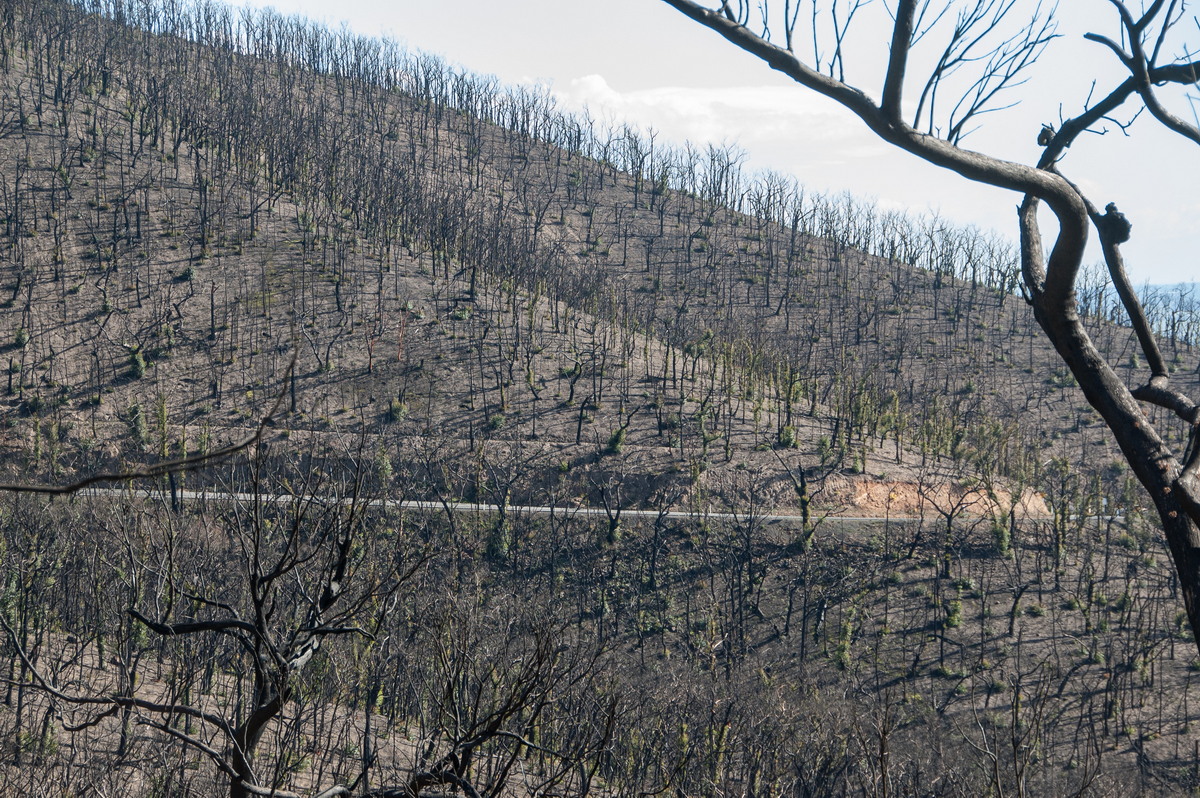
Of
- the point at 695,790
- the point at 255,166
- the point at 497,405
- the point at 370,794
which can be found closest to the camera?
the point at 370,794

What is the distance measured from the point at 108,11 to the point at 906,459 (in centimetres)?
9445

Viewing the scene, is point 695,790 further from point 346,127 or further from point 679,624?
point 346,127

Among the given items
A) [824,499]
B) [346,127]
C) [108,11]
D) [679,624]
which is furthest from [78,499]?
[108,11]

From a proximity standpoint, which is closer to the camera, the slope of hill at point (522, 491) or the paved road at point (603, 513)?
the slope of hill at point (522, 491)

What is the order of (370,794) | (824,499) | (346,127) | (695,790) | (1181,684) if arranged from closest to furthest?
(370,794)
(695,790)
(1181,684)
(824,499)
(346,127)

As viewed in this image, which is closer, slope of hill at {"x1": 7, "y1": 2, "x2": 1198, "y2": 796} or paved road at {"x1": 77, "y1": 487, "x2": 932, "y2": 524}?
slope of hill at {"x1": 7, "y1": 2, "x2": 1198, "y2": 796}

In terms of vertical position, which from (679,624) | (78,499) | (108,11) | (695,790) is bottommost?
(695,790)

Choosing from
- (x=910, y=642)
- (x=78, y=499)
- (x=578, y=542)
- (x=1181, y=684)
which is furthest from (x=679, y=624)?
(x=78, y=499)

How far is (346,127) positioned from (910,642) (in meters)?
78.1

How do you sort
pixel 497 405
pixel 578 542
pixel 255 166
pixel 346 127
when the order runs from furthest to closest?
pixel 346 127 → pixel 255 166 → pixel 497 405 → pixel 578 542

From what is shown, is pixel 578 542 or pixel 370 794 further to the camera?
pixel 578 542

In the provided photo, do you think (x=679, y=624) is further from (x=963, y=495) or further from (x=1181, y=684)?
(x=1181, y=684)

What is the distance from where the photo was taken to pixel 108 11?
98438mm

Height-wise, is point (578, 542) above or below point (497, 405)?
below
